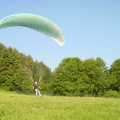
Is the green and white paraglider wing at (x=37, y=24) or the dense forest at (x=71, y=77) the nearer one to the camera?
the green and white paraglider wing at (x=37, y=24)

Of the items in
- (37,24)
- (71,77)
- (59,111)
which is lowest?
(59,111)

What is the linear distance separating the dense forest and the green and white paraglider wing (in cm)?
5007

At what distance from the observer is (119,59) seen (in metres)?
67.4

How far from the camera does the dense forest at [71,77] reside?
63375mm

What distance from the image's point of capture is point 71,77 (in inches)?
2537

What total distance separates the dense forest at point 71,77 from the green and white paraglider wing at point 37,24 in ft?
164

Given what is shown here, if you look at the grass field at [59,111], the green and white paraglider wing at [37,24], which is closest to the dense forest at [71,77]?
the grass field at [59,111]

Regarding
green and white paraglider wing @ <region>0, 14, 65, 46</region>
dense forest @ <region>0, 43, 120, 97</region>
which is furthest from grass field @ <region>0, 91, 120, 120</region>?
dense forest @ <region>0, 43, 120, 97</region>

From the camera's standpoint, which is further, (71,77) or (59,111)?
(71,77)

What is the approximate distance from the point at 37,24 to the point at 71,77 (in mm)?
52967

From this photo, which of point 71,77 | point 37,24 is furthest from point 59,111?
point 71,77

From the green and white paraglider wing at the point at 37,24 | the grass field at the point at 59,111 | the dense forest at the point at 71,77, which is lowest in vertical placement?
the grass field at the point at 59,111

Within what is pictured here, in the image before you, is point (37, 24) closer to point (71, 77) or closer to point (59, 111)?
point (59, 111)

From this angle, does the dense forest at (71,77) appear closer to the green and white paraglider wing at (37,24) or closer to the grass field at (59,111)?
the grass field at (59,111)
